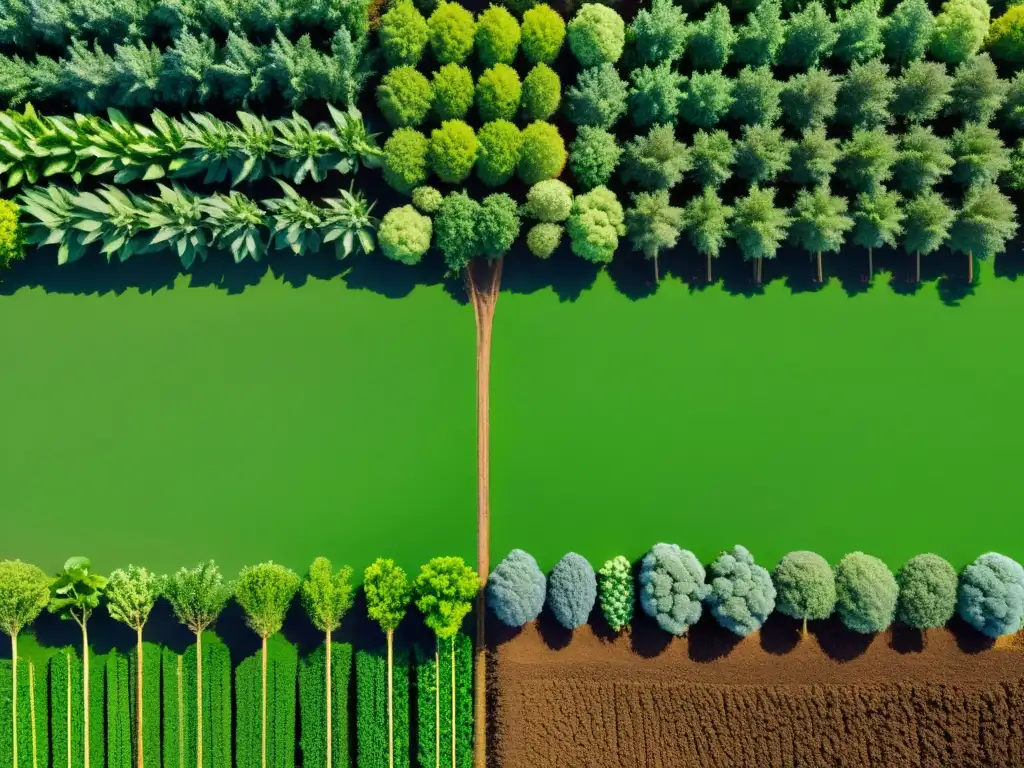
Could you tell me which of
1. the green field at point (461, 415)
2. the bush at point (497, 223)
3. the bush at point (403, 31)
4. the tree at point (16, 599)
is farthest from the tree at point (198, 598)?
the bush at point (403, 31)

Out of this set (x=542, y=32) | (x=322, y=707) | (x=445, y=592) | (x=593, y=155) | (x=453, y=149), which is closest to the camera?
(x=445, y=592)

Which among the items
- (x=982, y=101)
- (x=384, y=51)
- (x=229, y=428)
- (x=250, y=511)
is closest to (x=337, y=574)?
(x=250, y=511)

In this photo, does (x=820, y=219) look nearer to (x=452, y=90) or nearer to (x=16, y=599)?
(x=452, y=90)

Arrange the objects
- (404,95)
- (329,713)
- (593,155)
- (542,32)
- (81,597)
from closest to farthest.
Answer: (404,95)
(542,32)
(593,155)
(81,597)
(329,713)

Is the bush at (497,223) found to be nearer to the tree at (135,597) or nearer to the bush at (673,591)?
the bush at (673,591)

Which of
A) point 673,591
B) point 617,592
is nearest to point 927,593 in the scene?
point 673,591

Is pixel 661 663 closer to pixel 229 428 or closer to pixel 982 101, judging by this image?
pixel 229 428
